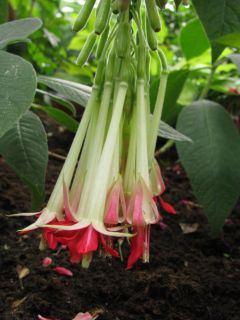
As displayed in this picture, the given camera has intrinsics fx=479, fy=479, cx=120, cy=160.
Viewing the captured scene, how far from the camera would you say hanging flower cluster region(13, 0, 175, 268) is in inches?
20.9

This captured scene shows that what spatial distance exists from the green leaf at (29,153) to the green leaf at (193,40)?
88cm

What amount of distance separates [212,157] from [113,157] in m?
0.51

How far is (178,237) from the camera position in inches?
48.0

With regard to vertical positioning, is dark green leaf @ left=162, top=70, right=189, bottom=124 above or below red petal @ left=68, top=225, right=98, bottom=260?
below

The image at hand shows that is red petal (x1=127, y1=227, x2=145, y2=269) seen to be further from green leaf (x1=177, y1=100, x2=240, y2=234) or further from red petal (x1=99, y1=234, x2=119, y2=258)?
green leaf (x1=177, y1=100, x2=240, y2=234)

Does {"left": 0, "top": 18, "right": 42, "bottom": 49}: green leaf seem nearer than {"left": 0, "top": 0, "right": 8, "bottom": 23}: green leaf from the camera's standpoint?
Yes

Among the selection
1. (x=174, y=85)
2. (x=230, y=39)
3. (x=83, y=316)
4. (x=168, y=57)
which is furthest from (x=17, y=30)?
(x=168, y=57)

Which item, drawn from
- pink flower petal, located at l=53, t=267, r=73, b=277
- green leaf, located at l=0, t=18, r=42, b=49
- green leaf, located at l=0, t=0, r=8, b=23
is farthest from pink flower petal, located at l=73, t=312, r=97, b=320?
green leaf, located at l=0, t=0, r=8, b=23

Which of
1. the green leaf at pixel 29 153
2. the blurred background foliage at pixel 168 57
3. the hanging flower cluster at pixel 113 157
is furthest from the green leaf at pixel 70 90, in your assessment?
the blurred background foliage at pixel 168 57

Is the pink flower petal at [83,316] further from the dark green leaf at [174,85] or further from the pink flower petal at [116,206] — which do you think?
the dark green leaf at [174,85]

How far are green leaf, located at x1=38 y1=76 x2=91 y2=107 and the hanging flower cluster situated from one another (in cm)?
17

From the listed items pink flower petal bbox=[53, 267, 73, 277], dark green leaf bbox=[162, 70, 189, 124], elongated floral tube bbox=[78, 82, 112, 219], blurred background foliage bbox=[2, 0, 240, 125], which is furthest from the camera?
blurred background foliage bbox=[2, 0, 240, 125]

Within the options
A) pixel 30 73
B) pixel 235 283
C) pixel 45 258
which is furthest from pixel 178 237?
pixel 30 73

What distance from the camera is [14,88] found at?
0.50m
